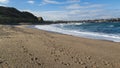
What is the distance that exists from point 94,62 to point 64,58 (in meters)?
1.17

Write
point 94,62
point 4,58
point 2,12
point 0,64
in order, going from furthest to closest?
point 2,12 < point 94,62 < point 4,58 < point 0,64

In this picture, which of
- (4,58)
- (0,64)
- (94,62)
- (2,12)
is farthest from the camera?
(2,12)

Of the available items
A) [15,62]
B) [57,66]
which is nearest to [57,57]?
[57,66]

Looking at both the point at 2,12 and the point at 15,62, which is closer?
the point at 15,62

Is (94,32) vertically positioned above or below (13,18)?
below

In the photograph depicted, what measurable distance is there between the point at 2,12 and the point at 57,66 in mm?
103564

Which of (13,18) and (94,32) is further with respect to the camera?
(13,18)

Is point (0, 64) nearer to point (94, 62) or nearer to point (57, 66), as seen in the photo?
point (57, 66)

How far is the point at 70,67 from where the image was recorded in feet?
23.5

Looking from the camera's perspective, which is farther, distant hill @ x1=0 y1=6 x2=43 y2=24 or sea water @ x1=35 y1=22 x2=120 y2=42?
distant hill @ x1=0 y1=6 x2=43 y2=24

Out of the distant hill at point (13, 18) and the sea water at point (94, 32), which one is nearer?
the sea water at point (94, 32)

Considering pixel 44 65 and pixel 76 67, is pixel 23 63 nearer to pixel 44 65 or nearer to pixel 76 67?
pixel 44 65

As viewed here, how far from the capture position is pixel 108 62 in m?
8.25

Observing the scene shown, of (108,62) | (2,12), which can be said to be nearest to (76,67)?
(108,62)
